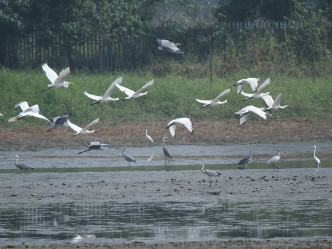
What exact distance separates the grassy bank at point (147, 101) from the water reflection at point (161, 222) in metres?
9.57

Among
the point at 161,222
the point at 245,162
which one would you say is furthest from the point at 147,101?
the point at 161,222

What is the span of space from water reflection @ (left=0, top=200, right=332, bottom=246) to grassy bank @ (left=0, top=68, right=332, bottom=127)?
377 inches

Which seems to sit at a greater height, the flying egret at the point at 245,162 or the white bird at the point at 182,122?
the white bird at the point at 182,122

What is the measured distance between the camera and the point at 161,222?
10.7 metres

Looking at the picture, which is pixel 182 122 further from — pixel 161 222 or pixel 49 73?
pixel 161 222

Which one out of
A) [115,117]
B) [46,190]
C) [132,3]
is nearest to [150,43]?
[132,3]

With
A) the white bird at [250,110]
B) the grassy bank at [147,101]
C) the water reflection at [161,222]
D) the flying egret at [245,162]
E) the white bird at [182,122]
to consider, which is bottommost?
the grassy bank at [147,101]

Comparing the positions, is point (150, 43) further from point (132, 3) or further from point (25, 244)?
point (25, 244)

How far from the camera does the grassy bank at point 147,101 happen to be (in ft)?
71.7

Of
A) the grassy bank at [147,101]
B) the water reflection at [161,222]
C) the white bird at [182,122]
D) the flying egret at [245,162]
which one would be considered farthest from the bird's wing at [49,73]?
the water reflection at [161,222]

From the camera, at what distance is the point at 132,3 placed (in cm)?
2719

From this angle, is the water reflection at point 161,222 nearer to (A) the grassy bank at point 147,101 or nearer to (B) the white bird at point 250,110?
(B) the white bird at point 250,110

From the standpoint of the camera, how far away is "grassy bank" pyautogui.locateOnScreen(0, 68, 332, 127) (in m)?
21.9

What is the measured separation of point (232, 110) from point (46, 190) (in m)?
9.31
